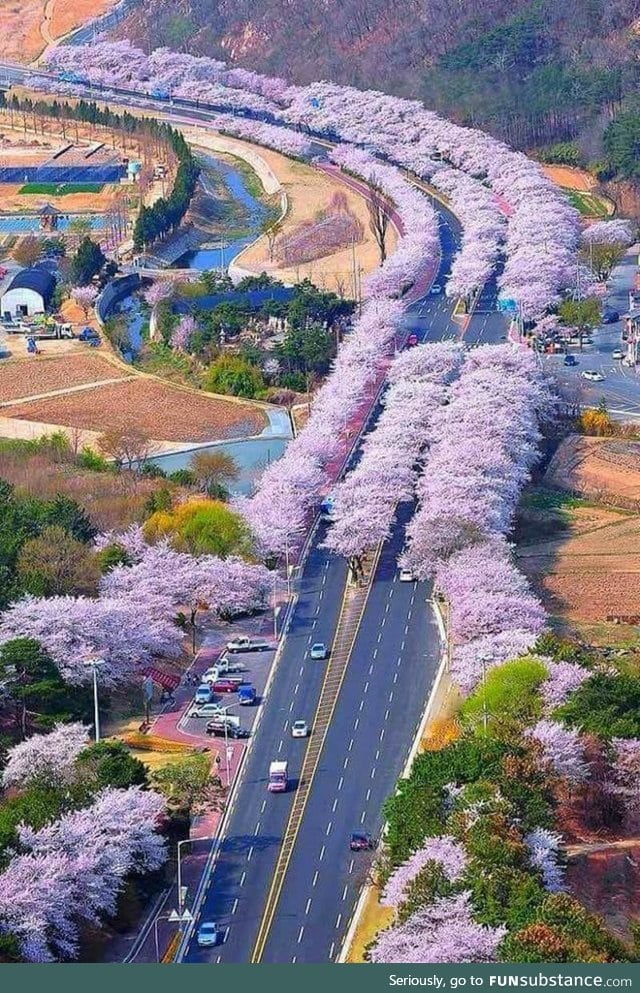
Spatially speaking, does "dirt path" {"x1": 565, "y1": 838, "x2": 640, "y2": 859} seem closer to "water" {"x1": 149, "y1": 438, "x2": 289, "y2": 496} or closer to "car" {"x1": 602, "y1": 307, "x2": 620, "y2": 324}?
"water" {"x1": 149, "y1": 438, "x2": 289, "y2": 496}

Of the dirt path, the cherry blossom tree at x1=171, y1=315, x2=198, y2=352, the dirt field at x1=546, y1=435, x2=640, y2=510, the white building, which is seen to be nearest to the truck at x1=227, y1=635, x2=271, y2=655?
the dirt path

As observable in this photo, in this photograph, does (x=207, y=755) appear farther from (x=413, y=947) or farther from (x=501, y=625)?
(x=413, y=947)

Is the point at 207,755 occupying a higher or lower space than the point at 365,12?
lower

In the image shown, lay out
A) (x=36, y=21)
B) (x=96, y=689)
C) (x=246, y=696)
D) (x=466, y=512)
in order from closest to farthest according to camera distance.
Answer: (x=96, y=689) → (x=246, y=696) → (x=466, y=512) → (x=36, y=21)

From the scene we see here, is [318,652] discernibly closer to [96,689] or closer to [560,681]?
[96,689]

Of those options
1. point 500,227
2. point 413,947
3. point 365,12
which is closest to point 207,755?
point 413,947

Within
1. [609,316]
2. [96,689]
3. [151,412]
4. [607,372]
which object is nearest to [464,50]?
[609,316]
